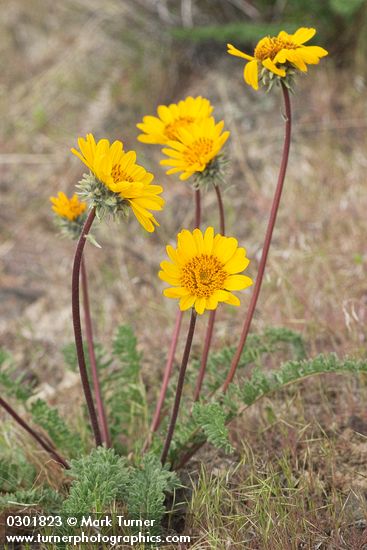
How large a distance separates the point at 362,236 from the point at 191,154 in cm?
141

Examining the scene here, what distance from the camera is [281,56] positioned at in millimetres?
1709

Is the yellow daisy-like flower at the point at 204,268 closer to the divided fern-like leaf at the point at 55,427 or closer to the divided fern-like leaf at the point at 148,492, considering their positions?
the divided fern-like leaf at the point at 148,492

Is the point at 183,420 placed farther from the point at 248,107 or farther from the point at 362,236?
the point at 248,107

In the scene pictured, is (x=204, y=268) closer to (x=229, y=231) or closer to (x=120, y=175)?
(x=120, y=175)

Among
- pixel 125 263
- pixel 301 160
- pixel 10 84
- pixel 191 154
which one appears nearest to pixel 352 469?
pixel 191 154

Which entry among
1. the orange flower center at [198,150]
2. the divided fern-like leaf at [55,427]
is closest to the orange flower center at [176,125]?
the orange flower center at [198,150]

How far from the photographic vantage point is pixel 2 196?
435cm

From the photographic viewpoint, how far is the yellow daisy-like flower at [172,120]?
208cm

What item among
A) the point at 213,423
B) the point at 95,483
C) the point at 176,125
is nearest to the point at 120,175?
the point at 176,125

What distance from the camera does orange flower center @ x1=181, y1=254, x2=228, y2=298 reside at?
1.71 metres

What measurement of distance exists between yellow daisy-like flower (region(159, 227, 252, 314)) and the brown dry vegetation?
0.56m

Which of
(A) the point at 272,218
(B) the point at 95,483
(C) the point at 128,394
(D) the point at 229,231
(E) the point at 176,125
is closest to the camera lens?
(B) the point at 95,483

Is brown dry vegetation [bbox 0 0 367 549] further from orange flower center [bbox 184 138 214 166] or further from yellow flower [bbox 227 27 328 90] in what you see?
yellow flower [bbox 227 27 328 90]

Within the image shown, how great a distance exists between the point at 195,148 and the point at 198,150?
0.01m
